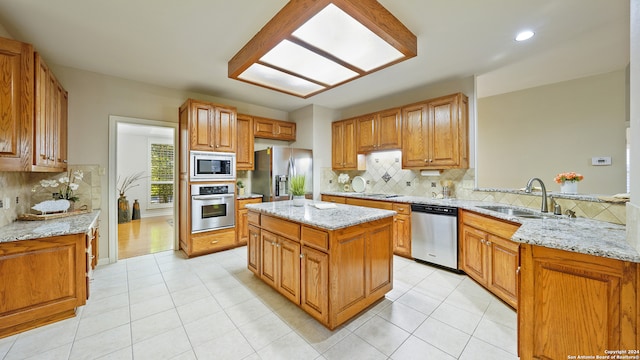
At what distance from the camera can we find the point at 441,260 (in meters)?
3.08

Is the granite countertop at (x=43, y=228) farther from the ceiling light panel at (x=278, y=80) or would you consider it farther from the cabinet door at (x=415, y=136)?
the cabinet door at (x=415, y=136)

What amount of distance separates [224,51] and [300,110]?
2.44m

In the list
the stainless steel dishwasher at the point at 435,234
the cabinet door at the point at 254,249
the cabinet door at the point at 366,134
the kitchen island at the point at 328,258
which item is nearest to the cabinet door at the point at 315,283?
the kitchen island at the point at 328,258

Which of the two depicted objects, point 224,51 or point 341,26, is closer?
point 341,26

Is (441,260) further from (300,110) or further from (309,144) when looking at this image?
(300,110)

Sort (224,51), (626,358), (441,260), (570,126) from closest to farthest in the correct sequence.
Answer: (626,358) < (224,51) < (441,260) < (570,126)

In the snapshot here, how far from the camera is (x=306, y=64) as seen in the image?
2424 millimetres

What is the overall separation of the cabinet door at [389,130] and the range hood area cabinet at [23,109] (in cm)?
412

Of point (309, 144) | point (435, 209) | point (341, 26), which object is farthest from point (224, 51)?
point (435, 209)

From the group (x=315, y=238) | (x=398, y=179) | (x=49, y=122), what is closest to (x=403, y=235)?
(x=398, y=179)

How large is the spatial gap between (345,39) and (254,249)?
2.37 metres

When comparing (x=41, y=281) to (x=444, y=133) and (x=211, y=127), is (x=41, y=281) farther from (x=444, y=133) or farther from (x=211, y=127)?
(x=444, y=133)

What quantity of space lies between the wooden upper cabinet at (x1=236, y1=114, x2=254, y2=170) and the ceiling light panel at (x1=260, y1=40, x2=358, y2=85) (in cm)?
209

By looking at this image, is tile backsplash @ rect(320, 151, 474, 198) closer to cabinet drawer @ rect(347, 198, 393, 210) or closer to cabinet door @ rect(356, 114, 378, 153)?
cabinet door @ rect(356, 114, 378, 153)
